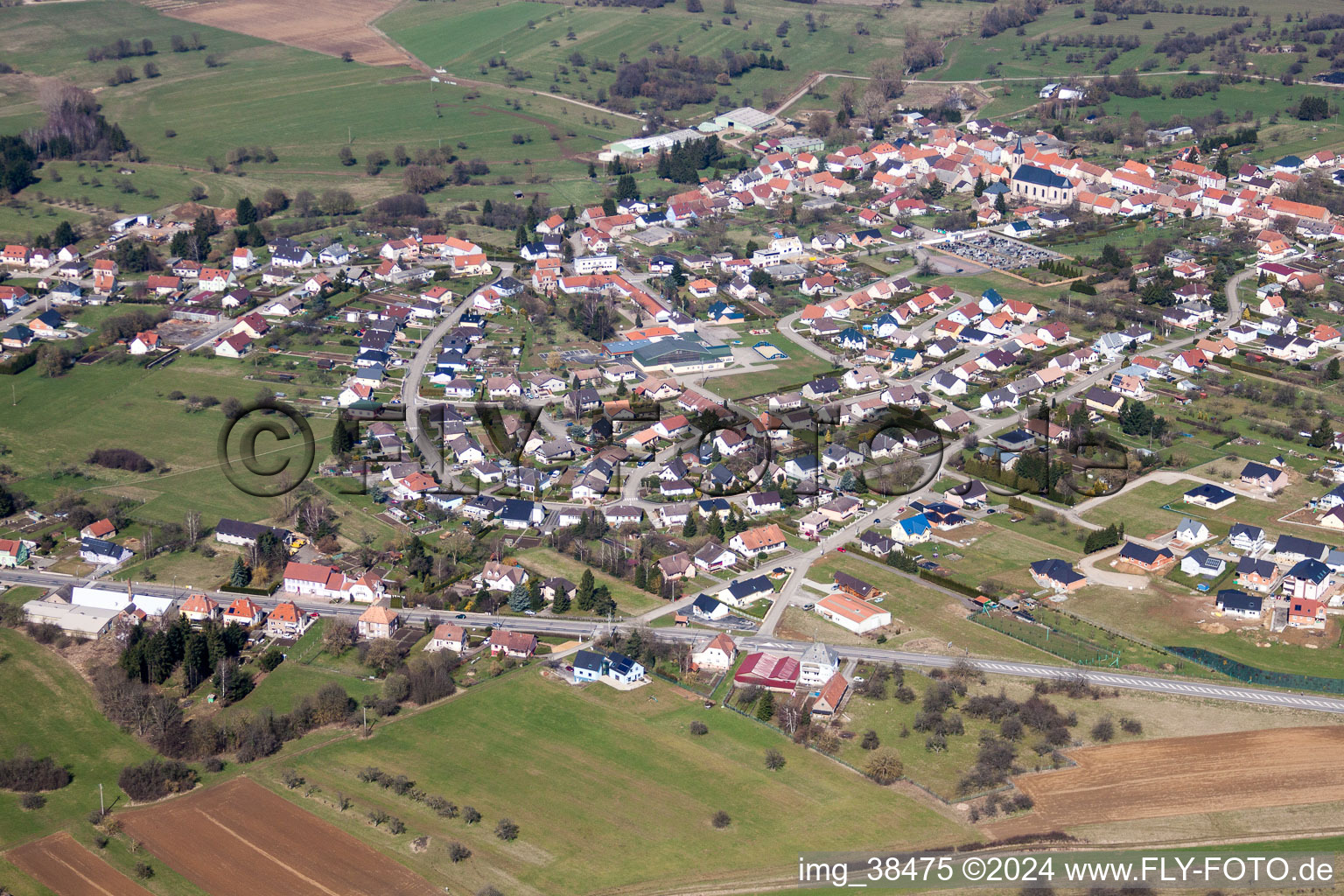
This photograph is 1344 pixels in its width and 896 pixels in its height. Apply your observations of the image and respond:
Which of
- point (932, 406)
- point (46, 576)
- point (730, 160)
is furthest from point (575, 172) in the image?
point (46, 576)

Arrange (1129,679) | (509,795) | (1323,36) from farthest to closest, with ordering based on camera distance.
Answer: (1323,36) → (1129,679) → (509,795)

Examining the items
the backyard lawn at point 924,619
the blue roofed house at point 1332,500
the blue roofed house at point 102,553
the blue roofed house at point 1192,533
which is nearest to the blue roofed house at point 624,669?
the backyard lawn at point 924,619

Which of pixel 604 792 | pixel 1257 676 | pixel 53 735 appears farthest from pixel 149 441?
pixel 1257 676

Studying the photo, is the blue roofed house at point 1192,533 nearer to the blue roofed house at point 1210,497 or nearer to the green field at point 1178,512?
the green field at point 1178,512

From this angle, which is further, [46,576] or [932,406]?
[932,406]

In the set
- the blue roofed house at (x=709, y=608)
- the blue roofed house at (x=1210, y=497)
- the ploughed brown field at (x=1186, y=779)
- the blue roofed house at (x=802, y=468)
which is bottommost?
the ploughed brown field at (x=1186, y=779)

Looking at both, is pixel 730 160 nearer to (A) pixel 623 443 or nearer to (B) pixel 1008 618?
(A) pixel 623 443
